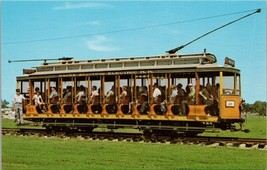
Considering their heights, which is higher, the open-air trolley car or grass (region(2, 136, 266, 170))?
the open-air trolley car

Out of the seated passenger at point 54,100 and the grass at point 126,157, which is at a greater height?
the seated passenger at point 54,100

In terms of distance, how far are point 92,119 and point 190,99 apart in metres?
4.25

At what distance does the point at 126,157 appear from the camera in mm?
11344

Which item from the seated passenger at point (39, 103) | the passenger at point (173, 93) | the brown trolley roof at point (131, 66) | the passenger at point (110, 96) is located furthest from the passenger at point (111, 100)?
the seated passenger at point (39, 103)

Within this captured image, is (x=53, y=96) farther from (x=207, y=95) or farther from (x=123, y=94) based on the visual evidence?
(x=207, y=95)

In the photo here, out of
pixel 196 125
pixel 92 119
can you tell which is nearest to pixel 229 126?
pixel 196 125

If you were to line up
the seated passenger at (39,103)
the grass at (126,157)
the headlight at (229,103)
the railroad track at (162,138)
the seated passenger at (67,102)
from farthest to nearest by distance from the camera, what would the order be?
1. the seated passenger at (39,103)
2. the seated passenger at (67,102)
3. the headlight at (229,103)
4. the railroad track at (162,138)
5. the grass at (126,157)

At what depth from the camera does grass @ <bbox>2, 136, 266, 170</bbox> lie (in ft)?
33.3

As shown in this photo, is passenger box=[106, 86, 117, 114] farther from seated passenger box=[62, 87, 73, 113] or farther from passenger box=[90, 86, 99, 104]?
seated passenger box=[62, 87, 73, 113]

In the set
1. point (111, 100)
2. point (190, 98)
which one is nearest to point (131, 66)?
point (111, 100)

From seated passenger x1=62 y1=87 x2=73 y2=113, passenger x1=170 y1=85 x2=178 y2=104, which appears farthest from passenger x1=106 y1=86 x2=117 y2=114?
passenger x1=170 y1=85 x2=178 y2=104

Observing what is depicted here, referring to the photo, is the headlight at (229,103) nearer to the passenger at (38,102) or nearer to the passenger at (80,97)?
the passenger at (80,97)

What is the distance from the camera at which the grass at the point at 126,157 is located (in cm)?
1014

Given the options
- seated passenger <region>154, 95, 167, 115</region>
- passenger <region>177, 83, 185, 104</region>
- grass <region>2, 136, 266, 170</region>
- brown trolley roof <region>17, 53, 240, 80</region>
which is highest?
brown trolley roof <region>17, 53, 240, 80</region>
